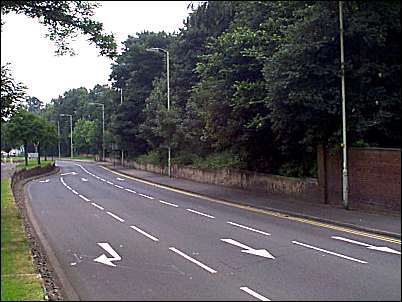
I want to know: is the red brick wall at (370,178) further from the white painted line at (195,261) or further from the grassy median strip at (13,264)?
the grassy median strip at (13,264)

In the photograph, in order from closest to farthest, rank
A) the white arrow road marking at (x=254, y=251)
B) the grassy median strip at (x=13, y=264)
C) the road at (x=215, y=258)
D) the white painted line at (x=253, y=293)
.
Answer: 1. the grassy median strip at (x=13, y=264)
2. the white painted line at (x=253, y=293)
3. the road at (x=215, y=258)
4. the white arrow road marking at (x=254, y=251)

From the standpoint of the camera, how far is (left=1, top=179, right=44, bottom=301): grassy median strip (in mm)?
4484

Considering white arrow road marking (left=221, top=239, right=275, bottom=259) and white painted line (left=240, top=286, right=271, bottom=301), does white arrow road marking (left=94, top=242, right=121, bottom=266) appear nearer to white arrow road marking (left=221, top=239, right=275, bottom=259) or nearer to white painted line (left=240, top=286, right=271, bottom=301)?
white arrow road marking (left=221, top=239, right=275, bottom=259)

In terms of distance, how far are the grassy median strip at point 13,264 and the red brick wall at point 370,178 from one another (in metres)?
10.2

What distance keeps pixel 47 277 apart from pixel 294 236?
21.3ft

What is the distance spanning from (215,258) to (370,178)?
9.22 m

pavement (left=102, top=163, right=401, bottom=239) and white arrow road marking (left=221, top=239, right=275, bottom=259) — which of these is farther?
pavement (left=102, top=163, right=401, bottom=239)

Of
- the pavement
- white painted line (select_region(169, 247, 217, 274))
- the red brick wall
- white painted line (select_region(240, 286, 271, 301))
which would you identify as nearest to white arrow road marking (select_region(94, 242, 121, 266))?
white painted line (select_region(169, 247, 217, 274))

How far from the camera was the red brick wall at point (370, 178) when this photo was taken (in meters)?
17.9

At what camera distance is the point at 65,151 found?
1830 centimetres

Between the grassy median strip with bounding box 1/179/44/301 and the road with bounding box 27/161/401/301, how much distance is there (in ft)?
1.95

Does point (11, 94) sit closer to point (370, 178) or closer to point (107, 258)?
point (107, 258)

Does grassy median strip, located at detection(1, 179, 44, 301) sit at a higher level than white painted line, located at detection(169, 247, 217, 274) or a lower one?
Answer: higher

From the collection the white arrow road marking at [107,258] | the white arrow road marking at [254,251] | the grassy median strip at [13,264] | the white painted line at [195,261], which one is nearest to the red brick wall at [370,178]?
the white arrow road marking at [254,251]
